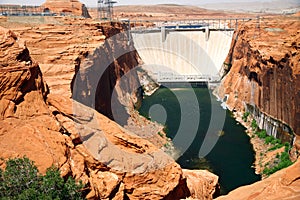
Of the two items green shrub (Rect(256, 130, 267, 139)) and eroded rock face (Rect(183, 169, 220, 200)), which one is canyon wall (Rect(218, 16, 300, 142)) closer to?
green shrub (Rect(256, 130, 267, 139))

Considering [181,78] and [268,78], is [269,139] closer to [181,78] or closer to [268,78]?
[268,78]

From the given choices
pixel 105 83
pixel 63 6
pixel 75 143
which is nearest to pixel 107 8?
pixel 63 6

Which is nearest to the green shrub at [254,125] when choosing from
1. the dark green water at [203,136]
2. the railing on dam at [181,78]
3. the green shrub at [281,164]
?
the dark green water at [203,136]

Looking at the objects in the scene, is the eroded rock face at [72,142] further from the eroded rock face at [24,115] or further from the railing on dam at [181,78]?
the railing on dam at [181,78]

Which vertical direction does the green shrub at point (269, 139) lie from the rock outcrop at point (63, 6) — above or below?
below

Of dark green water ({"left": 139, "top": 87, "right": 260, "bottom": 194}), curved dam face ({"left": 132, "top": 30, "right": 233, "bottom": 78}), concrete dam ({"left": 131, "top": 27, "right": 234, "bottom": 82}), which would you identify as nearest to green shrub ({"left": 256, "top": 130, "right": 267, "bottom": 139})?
dark green water ({"left": 139, "top": 87, "right": 260, "bottom": 194})

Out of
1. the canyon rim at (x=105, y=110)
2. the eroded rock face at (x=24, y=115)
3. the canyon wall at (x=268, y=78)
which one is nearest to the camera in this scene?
the eroded rock face at (x=24, y=115)
